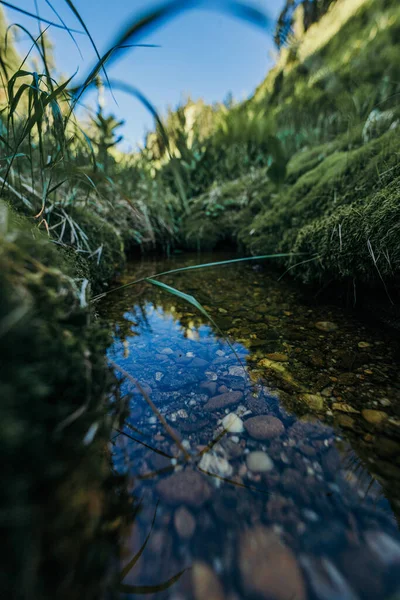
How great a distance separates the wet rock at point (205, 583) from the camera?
44 centimetres

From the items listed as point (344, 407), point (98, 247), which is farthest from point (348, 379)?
point (98, 247)

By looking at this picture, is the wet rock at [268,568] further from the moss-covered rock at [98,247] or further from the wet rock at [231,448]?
the moss-covered rock at [98,247]

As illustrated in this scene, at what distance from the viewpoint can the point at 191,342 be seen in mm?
1379

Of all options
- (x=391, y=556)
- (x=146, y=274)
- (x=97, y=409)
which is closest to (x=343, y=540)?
(x=391, y=556)

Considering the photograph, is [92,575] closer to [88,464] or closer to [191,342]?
[88,464]

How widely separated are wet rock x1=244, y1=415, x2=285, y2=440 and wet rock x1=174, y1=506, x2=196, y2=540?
11.2 inches

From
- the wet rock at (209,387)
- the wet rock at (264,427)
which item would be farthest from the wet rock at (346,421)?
the wet rock at (209,387)

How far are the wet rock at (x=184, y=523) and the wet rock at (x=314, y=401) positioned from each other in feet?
1.71

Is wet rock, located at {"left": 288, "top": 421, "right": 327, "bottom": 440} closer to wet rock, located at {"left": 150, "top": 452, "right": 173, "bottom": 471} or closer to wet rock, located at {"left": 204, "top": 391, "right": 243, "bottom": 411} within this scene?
wet rock, located at {"left": 204, "top": 391, "right": 243, "bottom": 411}

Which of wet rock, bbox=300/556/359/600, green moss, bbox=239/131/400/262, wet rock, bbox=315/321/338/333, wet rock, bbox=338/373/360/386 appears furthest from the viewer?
green moss, bbox=239/131/400/262

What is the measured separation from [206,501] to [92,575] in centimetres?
26

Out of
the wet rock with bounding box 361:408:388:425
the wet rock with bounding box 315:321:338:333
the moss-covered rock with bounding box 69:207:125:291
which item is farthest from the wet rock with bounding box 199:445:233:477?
the moss-covered rock with bounding box 69:207:125:291

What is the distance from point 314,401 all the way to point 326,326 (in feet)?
1.99

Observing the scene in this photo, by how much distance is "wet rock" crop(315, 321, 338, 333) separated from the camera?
136 centimetres
